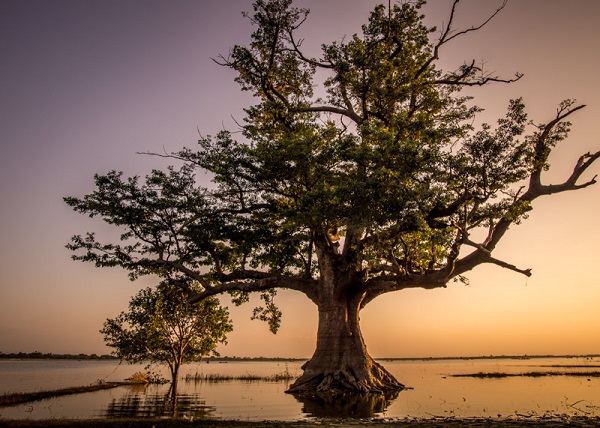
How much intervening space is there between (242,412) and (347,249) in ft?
35.2

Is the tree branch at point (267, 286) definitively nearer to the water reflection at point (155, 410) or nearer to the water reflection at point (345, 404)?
the water reflection at point (155, 410)

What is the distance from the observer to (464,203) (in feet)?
62.7

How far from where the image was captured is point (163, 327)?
82.8ft

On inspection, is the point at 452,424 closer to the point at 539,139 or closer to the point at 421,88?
the point at 539,139

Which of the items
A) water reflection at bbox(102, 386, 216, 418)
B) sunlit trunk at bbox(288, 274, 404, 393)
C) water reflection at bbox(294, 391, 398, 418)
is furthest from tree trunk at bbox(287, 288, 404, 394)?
water reflection at bbox(102, 386, 216, 418)

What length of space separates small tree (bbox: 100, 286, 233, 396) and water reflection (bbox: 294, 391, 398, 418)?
8143 mm

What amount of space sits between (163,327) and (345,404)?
12561 millimetres

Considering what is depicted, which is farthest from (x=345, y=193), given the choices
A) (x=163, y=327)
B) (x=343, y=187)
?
(x=163, y=327)

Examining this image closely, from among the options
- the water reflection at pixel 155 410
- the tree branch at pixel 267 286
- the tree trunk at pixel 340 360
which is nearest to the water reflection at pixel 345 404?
the tree trunk at pixel 340 360

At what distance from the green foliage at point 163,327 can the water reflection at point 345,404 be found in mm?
8138

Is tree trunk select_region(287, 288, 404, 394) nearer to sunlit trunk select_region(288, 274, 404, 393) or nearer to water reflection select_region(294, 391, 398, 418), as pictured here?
sunlit trunk select_region(288, 274, 404, 393)

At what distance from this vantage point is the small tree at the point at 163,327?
25375 millimetres

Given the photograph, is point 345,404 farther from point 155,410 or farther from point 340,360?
point 155,410

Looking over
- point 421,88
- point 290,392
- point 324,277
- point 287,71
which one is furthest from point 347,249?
point 287,71
